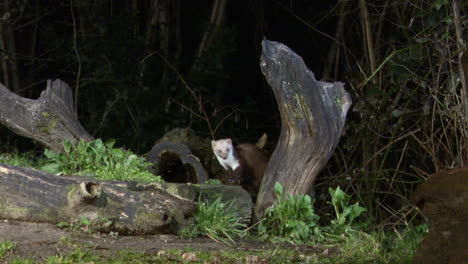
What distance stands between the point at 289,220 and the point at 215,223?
664 millimetres

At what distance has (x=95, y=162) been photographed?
21.7 ft

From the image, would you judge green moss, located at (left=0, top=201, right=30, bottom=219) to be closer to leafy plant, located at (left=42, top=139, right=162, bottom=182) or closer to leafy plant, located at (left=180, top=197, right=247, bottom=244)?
leafy plant, located at (left=180, top=197, right=247, bottom=244)

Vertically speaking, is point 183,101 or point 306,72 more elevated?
point 306,72

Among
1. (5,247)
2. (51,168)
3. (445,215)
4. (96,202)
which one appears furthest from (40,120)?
(445,215)

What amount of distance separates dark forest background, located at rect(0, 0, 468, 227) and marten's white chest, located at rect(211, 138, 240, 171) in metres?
1.13

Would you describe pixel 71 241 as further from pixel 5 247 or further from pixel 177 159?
pixel 177 159

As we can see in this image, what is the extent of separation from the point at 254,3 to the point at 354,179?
3646 mm

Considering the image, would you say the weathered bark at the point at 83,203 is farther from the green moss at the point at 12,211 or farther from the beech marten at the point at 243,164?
the beech marten at the point at 243,164

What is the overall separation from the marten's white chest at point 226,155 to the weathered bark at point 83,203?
1.64 m

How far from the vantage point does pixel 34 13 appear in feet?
34.5

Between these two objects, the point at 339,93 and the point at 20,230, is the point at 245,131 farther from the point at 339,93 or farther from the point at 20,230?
the point at 20,230

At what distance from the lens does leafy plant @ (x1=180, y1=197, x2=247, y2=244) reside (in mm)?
5423

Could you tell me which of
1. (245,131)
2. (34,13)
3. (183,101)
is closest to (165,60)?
(183,101)

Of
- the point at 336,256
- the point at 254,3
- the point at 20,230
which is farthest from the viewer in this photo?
the point at 254,3
